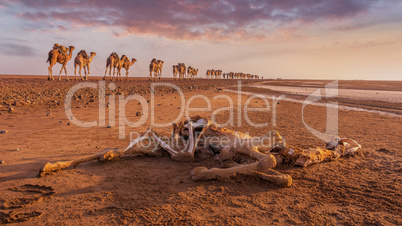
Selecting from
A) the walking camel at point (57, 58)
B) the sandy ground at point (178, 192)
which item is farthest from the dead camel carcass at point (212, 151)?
the walking camel at point (57, 58)

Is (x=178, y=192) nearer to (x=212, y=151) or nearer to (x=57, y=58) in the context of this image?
(x=212, y=151)

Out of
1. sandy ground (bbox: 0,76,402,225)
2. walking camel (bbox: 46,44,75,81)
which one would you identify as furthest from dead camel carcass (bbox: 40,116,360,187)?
walking camel (bbox: 46,44,75,81)

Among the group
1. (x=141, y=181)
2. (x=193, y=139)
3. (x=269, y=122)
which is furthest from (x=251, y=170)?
(x=269, y=122)

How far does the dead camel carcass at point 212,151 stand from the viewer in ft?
12.1

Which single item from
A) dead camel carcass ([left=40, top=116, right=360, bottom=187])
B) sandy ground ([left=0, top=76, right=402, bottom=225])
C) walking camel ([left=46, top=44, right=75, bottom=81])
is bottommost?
sandy ground ([left=0, top=76, right=402, bottom=225])

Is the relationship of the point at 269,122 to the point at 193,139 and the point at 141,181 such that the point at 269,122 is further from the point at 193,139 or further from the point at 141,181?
the point at 141,181

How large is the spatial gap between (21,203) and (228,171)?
2.90 m

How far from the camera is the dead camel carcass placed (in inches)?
146

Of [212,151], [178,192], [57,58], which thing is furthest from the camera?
[57,58]

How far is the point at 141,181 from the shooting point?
3713 mm

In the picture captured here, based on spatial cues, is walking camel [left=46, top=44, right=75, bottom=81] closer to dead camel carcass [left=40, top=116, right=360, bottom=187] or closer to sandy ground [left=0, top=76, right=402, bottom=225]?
sandy ground [left=0, top=76, right=402, bottom=225]

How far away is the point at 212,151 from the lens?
190 inches

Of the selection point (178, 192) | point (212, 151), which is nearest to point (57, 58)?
point (212, 151)

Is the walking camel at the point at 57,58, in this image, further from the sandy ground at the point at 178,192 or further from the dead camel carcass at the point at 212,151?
the dead camel carcass at the point at 212,151
